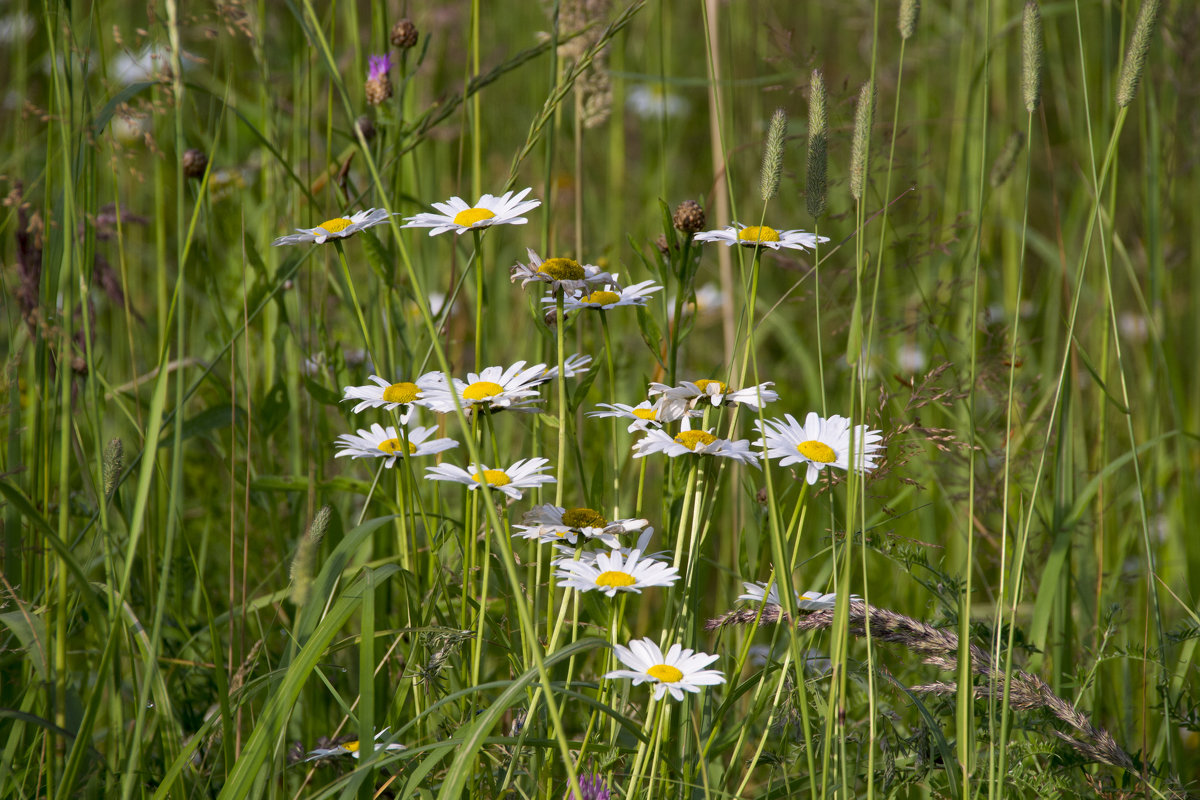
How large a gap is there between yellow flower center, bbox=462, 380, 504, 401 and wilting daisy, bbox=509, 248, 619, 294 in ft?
0.32

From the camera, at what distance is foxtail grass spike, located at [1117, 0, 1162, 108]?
2.60 feet

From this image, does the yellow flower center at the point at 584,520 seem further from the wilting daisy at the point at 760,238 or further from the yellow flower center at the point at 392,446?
the wilting daisy at the point at 760,238

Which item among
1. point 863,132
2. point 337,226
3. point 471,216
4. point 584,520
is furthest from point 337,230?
point 863,132

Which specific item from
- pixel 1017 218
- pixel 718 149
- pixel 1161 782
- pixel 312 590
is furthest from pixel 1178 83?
pixel 312 590

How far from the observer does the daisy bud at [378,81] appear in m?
1.30

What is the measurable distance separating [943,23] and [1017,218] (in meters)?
0.85

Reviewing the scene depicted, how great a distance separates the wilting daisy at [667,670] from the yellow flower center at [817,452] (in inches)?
7.9

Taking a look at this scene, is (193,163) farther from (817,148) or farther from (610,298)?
(817,148)

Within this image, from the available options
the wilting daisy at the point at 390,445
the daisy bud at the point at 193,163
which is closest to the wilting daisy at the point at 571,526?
the wilting daisy at the point at 390,445

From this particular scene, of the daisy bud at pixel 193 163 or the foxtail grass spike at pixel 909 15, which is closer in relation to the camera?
the foxtail grass spike at pixel 909 15

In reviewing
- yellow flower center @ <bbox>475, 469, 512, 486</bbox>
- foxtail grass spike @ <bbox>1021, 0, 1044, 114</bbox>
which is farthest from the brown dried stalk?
foxtail grass spike @ <bbox>1021, 0, 1044, 114</bbox>

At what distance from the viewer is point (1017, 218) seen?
2.39 metres

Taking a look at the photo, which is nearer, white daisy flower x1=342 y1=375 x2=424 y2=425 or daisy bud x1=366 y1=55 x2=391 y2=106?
white daisy flower x1=342 y1=375 x2=424 y2=425

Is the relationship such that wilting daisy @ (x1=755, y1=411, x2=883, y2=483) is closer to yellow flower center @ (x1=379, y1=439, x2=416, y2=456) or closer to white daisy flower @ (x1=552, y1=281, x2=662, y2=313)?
white daisy flower @ (x1=552, y1=281, x2=662, y2=313)
